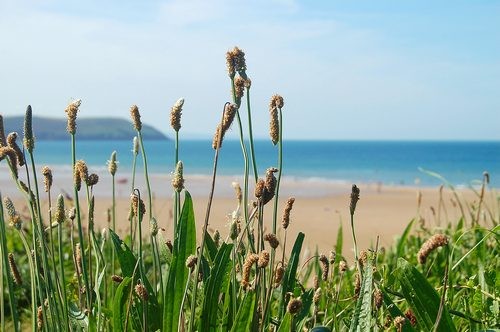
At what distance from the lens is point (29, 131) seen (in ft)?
5.17

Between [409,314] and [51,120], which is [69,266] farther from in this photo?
[51,120]

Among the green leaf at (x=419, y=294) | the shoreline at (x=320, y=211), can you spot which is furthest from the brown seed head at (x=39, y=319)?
the shoreline at (x=320, y=211)

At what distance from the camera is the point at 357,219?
16.5m

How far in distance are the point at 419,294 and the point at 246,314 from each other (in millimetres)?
406

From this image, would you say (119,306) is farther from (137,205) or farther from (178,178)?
(178,178)

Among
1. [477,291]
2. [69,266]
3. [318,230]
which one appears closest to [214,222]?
[318,230]

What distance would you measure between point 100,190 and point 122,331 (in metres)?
24.3

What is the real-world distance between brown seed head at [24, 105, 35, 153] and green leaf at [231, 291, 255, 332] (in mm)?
537

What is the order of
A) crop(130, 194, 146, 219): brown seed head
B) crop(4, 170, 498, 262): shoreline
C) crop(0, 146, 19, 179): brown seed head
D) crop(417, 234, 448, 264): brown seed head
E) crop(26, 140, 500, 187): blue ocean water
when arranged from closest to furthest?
crop(417, 234, 448, 264): brown seed head < crop(0, 146, 19, 179): brown seed head < crop(130, 194, 146, 219): brown seed head < crop(4, 170, 498, 262): shoreline < crop(26, 140, 500, 187): blue ocean water

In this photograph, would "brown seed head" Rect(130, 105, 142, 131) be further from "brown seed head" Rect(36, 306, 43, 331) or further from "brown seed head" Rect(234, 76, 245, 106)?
"brown seed head" Rect(36, 306, 43, 331)

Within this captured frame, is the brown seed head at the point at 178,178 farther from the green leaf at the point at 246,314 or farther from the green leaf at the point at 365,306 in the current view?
the green leaf at the point at 365,306

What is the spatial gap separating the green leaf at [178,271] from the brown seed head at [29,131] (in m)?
0.37

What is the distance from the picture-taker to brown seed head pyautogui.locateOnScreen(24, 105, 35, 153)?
156 centimetres

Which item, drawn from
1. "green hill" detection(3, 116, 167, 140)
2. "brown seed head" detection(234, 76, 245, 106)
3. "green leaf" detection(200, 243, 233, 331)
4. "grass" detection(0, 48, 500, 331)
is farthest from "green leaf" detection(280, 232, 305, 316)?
"green hill" detection(3, 116, 167, 140)
